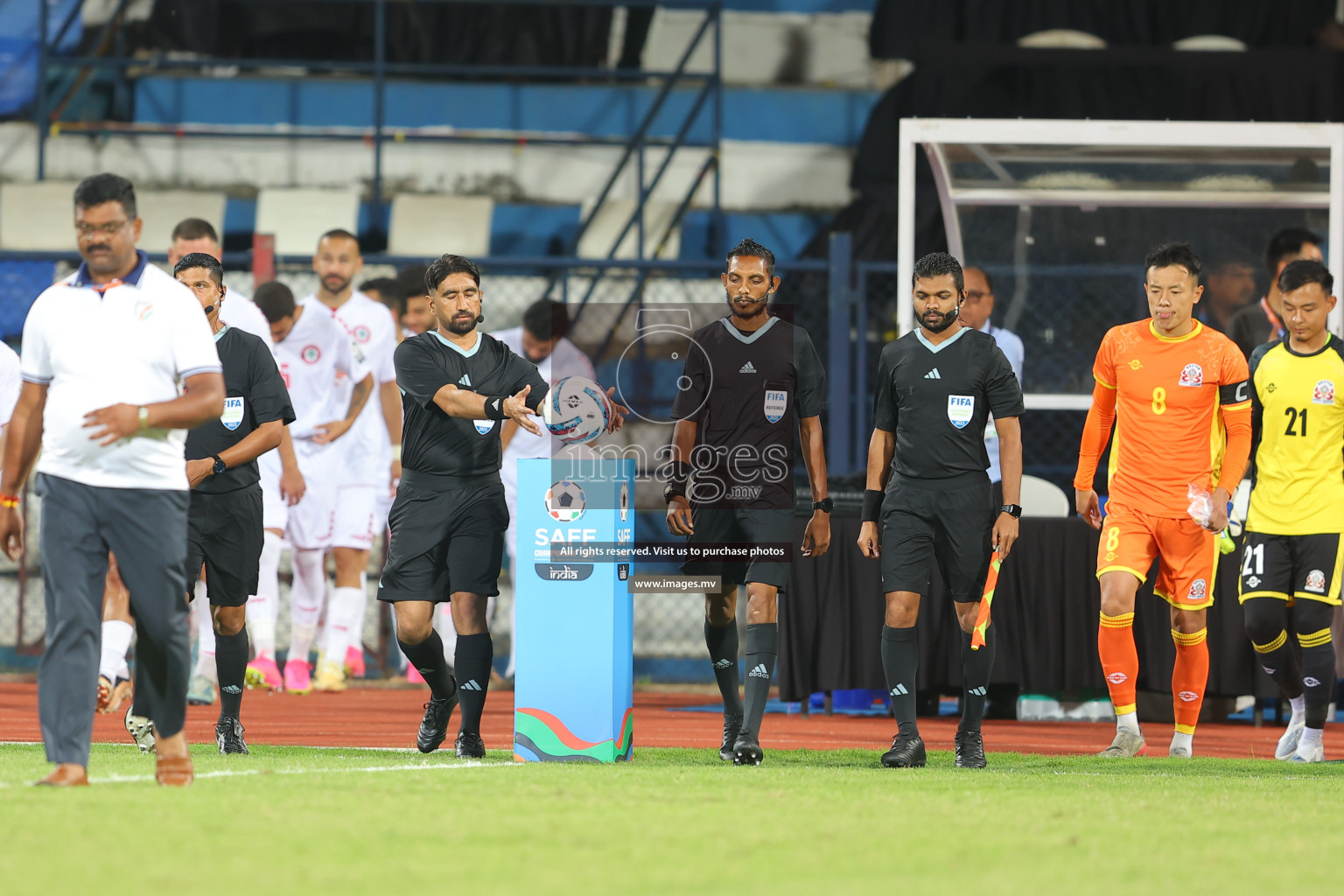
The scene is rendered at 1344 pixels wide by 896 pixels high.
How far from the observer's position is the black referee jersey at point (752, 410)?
7.74 meters

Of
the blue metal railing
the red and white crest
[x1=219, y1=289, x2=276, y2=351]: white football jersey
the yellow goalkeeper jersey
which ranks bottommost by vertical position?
the yellow goalkeeper jersey

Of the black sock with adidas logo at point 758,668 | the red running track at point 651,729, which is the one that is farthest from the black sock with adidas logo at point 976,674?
the red running track at point 651,729

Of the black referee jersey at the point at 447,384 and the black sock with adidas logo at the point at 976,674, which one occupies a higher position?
the black referee jersey at the point at 447,384

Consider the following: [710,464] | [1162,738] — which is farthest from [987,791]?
[1162,738]

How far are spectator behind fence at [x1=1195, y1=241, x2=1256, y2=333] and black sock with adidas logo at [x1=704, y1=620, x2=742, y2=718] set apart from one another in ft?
Result: 16.8

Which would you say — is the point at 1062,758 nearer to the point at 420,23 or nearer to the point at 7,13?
the point at 420,23

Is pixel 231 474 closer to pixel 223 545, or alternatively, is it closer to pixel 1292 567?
pixel 223 545

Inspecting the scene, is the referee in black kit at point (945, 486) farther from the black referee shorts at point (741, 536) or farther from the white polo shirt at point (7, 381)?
the white polo shirt at point (7, 381)

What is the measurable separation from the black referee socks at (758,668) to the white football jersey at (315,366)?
4.95 meters

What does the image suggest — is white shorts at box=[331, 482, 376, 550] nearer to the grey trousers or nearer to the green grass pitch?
the green grass pitch

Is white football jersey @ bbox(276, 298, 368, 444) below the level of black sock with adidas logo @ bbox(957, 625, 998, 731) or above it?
above

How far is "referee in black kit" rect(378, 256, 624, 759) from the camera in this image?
7703mm

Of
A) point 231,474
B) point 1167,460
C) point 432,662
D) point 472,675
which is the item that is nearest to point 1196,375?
point 1167,460

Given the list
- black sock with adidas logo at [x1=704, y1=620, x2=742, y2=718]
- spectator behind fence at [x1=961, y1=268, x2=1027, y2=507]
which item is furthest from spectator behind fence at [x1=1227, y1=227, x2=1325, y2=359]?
black sock with adidas logo at [x1=704, y1=620, x2=742, y2=718]
